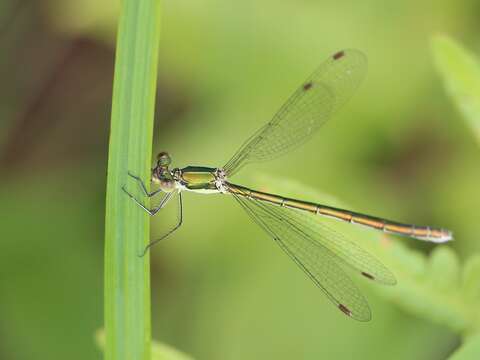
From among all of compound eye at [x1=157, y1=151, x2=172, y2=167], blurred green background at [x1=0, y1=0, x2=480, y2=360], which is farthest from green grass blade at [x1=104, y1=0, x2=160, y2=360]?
blurred green background at [x1=0, y1=0, x2=480, y2=360]

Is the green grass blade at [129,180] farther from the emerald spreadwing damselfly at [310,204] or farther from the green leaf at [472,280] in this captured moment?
the green leaf at [472,280]

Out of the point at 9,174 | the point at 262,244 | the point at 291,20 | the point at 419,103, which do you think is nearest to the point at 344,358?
the point at 262,244

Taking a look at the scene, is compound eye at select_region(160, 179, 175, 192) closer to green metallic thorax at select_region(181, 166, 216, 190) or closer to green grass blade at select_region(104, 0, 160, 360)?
green metallic thorax at select_region(181, 166, 216, 190)

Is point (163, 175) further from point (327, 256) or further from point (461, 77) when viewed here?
point (461, 77)

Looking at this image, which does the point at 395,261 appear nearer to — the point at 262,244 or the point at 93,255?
the point at 262,244

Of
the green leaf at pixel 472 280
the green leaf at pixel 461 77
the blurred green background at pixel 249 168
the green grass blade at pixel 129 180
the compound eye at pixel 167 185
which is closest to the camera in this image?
the green grass blade at pixel 129 180

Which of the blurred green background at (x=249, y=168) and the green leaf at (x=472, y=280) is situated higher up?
the blurred green background at (x=249, y=168)

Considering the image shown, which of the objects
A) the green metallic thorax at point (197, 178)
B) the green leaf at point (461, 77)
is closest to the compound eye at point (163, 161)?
the green metallic thorax at point (197, 178)

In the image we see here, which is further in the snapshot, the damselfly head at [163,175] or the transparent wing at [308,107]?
the transparent wing at [308,107]
